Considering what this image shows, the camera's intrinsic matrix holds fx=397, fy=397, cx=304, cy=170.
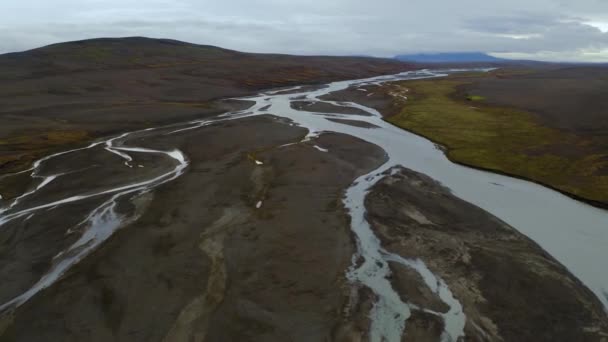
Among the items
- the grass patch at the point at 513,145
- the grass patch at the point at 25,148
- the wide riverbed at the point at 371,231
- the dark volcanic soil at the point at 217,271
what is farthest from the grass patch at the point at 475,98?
the grass patch at the point at 25,148

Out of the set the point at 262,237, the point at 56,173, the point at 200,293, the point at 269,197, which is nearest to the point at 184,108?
the point at 56,173

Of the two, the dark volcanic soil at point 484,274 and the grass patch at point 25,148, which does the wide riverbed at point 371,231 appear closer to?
the dark volcanic soil at point 484,274

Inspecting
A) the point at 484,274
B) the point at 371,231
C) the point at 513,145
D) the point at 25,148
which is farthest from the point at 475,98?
the point at 25,148

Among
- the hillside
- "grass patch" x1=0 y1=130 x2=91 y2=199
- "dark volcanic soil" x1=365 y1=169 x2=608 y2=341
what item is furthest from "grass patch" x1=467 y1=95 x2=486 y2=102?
"grass patch" x1=0 y1=130 x2=91 y2=199

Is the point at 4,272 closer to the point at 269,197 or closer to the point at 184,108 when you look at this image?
the point at 269,197

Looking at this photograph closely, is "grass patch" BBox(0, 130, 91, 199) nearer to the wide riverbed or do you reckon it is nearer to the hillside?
the hillside

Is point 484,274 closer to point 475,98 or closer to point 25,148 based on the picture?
point 25,148

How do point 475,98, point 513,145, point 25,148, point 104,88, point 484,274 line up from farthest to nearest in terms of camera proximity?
point 104,88, point 475,98, point 513,145, point 25,148, point 484,274
